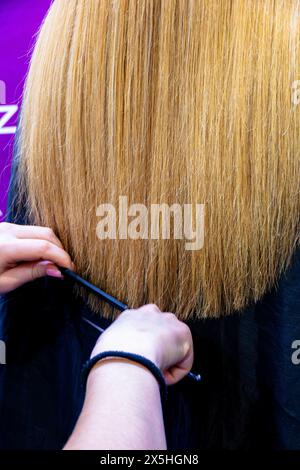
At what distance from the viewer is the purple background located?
125 centimetres

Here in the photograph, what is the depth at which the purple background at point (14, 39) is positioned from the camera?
125 cm

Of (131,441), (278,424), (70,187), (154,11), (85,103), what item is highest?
(154,11)

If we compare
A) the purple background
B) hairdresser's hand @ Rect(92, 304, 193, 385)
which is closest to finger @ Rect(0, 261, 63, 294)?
hairdresser's hand @ Rect(92, 304, 193, 385)

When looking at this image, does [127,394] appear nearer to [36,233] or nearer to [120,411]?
[120,411]

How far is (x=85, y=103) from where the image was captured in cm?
57

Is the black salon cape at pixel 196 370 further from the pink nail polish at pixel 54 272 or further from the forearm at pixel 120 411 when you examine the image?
the forearm at pixel 120 411

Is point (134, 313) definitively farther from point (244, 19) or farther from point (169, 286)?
point (244, 19)


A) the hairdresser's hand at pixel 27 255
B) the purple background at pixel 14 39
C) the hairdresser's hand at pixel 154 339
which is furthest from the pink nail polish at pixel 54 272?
the purple background at pixel 14 39

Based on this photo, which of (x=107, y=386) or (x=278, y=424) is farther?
(x=278, y=424)

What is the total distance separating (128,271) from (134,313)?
10cm

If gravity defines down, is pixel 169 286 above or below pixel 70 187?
below

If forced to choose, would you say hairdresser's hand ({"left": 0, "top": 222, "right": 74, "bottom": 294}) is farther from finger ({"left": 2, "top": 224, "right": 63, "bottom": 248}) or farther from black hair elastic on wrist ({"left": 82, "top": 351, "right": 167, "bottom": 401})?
black hair elastic on wrist ({"left": 82, "top": 351, "right": 167, "bottom": 401})

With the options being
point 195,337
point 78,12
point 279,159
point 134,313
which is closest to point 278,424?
point 195,337

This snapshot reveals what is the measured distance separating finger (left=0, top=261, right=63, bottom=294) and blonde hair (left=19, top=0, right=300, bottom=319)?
56mm
